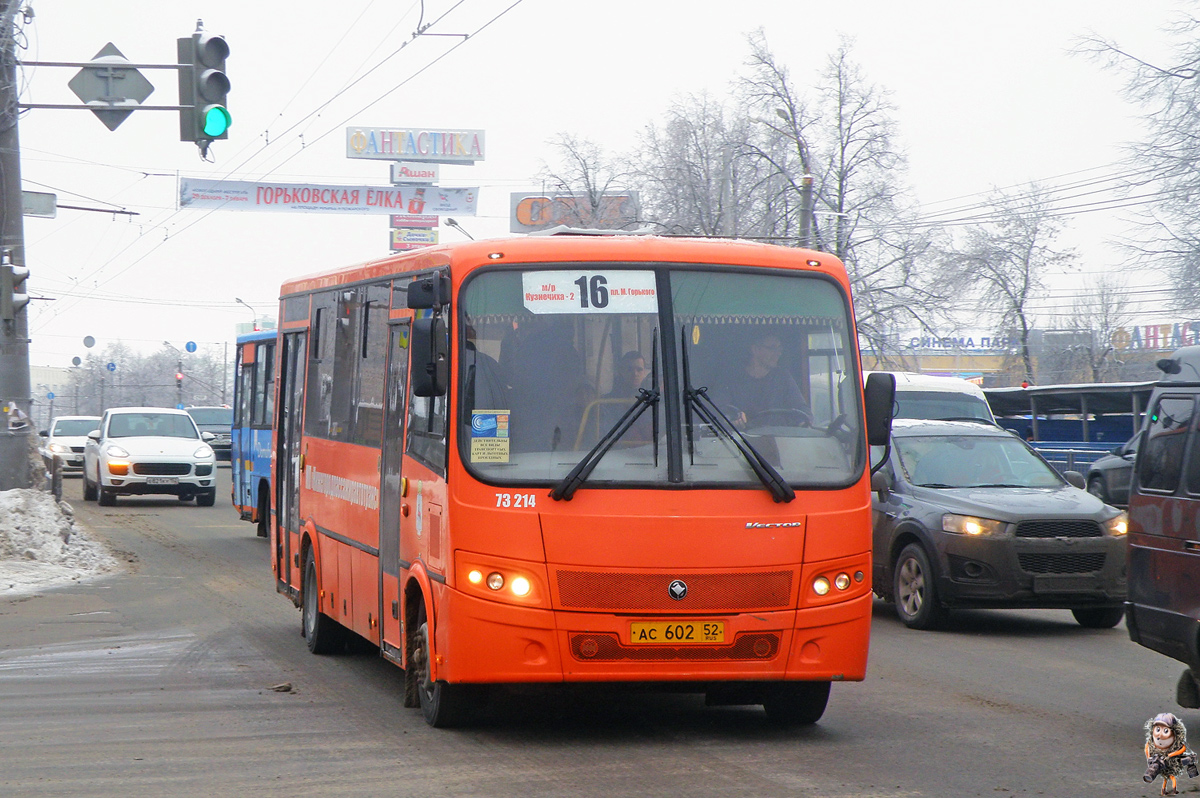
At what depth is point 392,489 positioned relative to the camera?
8.54m

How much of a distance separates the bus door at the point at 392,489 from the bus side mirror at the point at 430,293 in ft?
2.98

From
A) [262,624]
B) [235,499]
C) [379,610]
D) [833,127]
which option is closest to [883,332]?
[833,127]

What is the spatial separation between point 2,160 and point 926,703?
1296 centimetres

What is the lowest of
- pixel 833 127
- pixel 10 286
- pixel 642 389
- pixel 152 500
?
pixel 152 500

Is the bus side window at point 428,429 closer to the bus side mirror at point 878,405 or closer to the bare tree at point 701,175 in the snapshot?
the bus side mirror at point 878,405

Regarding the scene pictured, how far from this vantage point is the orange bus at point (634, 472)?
7152 millimetres

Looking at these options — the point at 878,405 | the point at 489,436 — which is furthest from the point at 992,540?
the point at 489,436

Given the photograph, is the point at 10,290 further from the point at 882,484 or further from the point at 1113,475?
the point at 1113,475

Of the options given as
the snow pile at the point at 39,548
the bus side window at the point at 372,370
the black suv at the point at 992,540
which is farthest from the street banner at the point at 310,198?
the bus side window at the point at 372,370

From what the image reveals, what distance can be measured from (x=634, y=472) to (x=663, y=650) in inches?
34.2

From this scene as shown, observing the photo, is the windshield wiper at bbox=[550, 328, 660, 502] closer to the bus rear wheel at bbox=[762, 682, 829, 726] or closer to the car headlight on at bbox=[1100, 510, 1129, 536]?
the bus rear wheel at bbox=[762, 682, 829, 726]

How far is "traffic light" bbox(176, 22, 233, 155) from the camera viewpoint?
13.3 metres

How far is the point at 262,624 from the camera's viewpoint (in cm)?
1238

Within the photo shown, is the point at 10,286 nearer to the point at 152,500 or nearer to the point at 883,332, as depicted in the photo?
the point at 152,500
